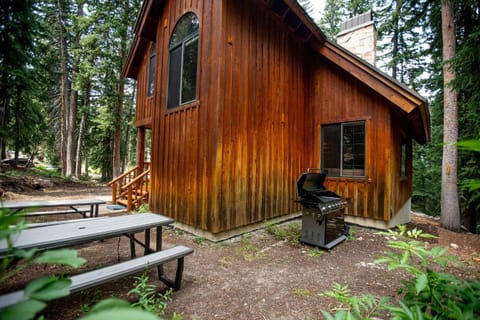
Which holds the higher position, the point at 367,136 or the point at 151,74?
the point at 151,74

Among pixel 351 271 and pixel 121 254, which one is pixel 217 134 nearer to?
pixel 121 254

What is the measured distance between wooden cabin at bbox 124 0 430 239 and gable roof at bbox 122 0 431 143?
26mm

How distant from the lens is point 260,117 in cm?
521

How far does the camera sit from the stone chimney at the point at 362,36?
6.92m

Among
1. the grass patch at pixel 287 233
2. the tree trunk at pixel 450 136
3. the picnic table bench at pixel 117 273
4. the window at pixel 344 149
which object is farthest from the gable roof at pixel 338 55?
the picnic table bench at pixel 117 273

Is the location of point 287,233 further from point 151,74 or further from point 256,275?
point 151,74

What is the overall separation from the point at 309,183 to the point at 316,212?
0.63m

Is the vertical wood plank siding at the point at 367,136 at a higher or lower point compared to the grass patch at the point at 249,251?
higher

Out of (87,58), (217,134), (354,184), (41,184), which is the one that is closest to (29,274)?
(217,134)

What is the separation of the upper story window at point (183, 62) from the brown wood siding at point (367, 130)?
3.79 m

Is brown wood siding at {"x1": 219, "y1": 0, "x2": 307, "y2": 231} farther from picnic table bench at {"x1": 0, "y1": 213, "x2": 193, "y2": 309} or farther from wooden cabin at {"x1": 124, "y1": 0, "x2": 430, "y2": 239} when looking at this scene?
picnic table bench at {"x1": 0, "y1": 213, "x2": 193, "y2": 309}

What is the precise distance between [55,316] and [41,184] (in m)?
11.7

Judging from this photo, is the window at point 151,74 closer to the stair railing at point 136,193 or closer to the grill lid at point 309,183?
the stair railing at point 136,193

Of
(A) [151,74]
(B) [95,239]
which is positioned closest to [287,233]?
(B) [95,239]
